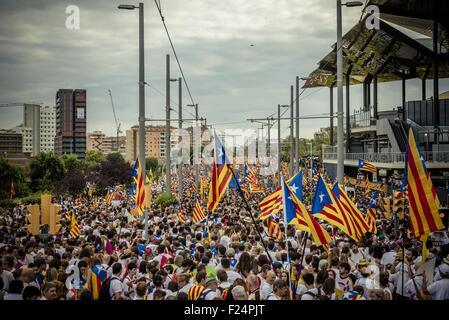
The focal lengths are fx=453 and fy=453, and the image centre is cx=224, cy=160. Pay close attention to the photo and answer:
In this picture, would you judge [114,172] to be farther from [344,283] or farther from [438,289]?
[438,289]

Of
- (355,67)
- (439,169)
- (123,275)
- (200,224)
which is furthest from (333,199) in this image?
(355,67)

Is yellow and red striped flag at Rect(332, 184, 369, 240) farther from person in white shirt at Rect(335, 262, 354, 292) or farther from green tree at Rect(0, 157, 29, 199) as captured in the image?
green tree at Rect(0, 157, 29, 199)

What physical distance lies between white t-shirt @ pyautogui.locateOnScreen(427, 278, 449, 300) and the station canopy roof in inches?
1005

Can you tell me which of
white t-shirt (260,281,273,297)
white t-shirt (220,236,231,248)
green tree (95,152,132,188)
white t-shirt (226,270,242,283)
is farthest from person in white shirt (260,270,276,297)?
green tree (95,152,132,188)

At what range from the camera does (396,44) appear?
3881cm

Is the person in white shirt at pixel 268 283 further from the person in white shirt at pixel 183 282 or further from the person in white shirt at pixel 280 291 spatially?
the person in white shirt at pixel 183 282

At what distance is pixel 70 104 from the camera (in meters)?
198

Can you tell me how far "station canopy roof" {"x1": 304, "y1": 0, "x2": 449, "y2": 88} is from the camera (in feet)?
106

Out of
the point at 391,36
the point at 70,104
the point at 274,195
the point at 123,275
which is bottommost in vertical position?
the point at 123,275

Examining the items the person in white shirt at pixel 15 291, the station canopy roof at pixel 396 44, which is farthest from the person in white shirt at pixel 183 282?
the station canopy roof at pixel 396 44

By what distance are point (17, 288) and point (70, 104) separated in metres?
203

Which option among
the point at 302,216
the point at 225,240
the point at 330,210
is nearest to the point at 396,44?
the point at 225,240
